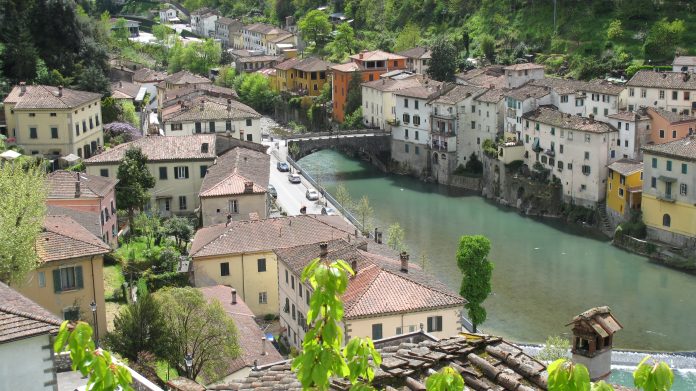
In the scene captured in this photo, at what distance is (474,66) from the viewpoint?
3184 inches

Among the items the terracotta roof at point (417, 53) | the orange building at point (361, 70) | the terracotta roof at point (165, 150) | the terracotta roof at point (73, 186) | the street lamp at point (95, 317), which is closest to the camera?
the street lamp at point (95, 317)

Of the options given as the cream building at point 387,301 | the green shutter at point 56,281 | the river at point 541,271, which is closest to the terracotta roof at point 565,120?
the river at point 541,271

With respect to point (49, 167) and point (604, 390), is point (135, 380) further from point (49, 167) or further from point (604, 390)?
point (49, 167)

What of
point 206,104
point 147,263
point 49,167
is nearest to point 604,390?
point 147,263

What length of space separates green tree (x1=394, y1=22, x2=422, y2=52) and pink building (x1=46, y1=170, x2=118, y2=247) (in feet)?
188

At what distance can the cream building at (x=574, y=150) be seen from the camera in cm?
5459

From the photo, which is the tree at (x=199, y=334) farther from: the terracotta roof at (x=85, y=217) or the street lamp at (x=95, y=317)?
the terracotta roof at (x=85, y=217)

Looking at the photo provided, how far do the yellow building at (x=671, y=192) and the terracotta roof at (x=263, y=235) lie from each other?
19.4 meters

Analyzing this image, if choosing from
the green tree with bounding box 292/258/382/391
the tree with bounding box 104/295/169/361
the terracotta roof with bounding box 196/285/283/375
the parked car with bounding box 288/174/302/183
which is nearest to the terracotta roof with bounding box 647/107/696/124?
the parked car with bounding box 288/174/302/183

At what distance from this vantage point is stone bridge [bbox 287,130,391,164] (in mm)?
70625

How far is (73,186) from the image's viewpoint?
1454 inches

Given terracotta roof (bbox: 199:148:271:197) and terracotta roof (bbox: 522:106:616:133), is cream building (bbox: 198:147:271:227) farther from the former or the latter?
terracotta roof (bbox: 522:106:616:133)

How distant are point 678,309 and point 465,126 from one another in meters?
28.4

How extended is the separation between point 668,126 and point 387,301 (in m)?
32.8
